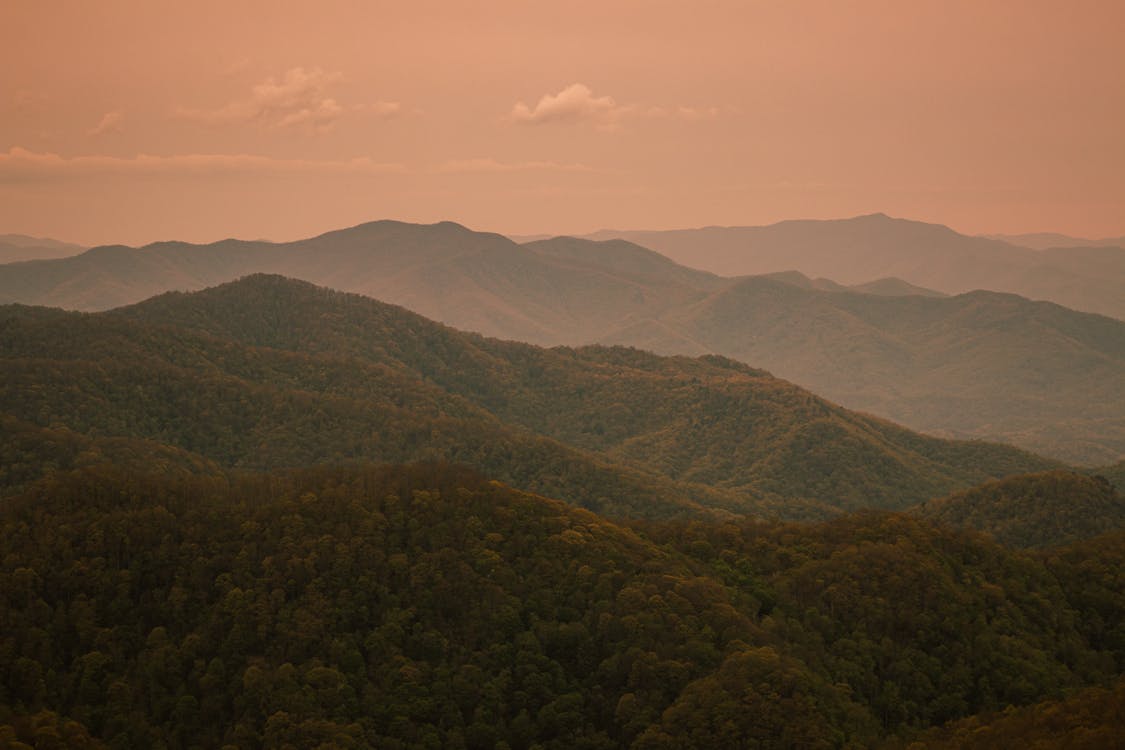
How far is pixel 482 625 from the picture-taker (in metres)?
60.1

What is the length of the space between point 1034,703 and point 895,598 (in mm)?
10651

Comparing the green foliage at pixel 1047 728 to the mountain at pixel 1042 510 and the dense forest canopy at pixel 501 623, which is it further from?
the mountain at pixel 1042 510

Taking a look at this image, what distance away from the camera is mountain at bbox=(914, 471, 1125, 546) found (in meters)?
103

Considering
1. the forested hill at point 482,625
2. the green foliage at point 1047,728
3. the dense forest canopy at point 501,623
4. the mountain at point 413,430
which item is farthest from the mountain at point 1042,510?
the green foliage at point 1047,728

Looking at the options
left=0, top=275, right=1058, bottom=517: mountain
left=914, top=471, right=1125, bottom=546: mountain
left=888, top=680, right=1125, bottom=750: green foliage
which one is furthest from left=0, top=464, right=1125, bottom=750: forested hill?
left=0, top=275, right=1058, bottom=517: mountain

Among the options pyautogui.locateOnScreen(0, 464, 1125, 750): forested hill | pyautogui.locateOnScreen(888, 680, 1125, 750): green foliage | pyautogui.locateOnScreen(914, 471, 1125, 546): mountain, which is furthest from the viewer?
pyautogui.locateOnScreen(914, 471, 1125, 546): mountain

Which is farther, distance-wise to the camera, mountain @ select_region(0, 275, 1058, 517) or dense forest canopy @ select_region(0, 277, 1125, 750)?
mountain @ select_region(0, 275, 1058, 517)

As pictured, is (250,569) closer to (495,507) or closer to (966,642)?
(495,507)

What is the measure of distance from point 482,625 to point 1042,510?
73.9 metres

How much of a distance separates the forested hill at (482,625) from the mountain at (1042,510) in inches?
1183

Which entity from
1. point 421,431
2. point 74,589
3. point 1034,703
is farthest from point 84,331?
point 1034,703

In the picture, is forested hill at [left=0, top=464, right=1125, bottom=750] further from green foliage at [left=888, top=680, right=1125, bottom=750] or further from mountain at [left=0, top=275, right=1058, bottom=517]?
mountain at [left=0, top=275, right=1058, bottom=517]

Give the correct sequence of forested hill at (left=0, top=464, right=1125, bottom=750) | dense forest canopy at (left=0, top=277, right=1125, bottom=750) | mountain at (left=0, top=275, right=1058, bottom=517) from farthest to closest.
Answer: mountain at (left=0, top=275, right=1058, bottom=517), forested hill at (left=0, top=464, right=1125, bottom=750), dense forest canopy at (left=0, top=277, right=1125, bottom=750)

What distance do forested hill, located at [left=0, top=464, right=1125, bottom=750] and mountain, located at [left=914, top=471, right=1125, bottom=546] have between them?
30.1 metres
